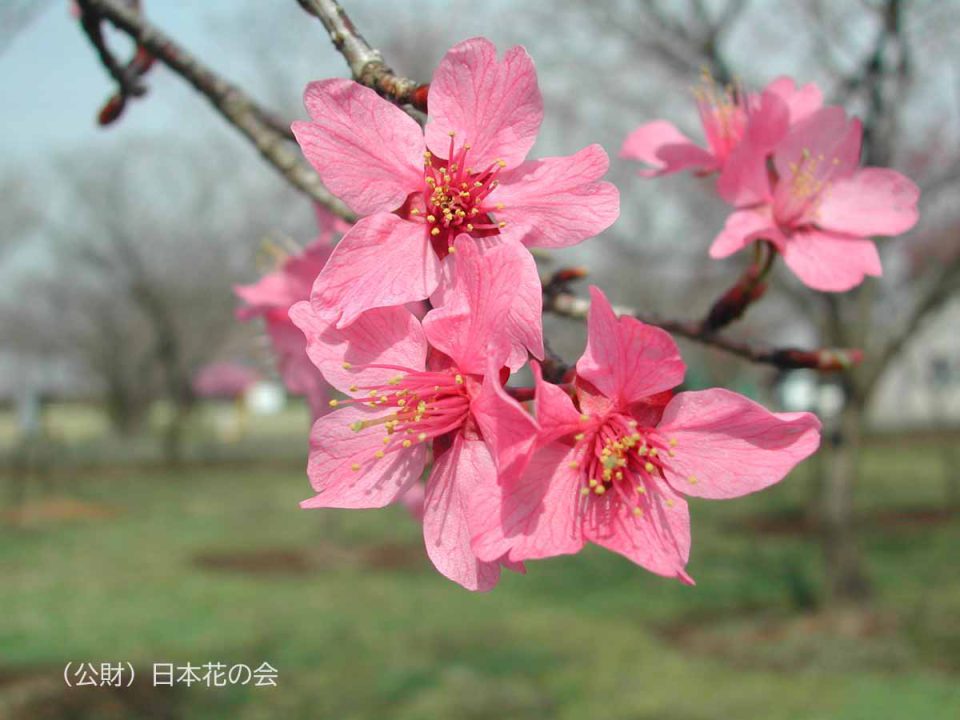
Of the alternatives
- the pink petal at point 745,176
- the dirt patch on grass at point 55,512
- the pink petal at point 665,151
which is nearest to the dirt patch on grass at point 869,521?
the dirt patch on grass at point 55,512

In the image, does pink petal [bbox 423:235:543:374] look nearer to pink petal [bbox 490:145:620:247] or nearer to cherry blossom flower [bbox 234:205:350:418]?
pink petal [bbox 490:145:620:247]

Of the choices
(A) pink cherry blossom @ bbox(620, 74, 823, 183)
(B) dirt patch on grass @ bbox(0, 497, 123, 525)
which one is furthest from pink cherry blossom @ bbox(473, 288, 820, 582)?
(B) dirt patch on grass @ bbox(0, 497, 123, 525)

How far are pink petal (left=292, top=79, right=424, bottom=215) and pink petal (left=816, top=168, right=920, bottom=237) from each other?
17.2 inches

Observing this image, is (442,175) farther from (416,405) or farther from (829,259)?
(829,259)

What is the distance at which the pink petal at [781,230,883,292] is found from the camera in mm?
889

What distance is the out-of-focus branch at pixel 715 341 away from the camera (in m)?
0.90

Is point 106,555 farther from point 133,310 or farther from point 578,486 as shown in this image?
point 133,310

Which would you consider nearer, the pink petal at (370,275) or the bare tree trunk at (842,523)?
the pink petal at (370,275)

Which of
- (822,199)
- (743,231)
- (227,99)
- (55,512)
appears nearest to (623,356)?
(743,231)

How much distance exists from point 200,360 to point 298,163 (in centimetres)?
2163

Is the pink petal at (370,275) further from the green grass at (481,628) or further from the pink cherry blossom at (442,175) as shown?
the green grass at (481,628)

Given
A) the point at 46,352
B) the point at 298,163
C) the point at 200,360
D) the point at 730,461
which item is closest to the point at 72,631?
the point at 298,163

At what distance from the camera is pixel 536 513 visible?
0.64 m

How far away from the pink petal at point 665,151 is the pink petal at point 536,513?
1.40 feet
